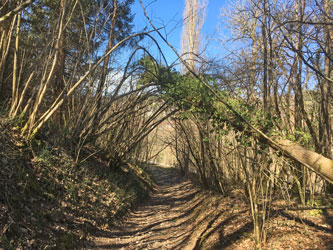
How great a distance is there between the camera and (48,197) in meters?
4.16

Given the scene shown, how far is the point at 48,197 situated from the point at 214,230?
3504 mm

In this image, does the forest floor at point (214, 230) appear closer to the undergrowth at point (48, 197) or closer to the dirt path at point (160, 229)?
the dirt path at point (160, 229)

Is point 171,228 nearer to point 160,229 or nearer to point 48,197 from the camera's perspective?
point 160,229

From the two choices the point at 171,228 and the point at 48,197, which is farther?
the point at 171,228

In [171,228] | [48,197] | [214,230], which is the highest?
[48,197]

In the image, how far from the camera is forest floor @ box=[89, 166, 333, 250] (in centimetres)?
393

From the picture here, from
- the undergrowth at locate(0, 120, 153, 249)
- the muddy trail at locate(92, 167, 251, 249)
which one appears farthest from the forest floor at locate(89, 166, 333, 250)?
the undergrowth at locate(0, 120, 153, 249)

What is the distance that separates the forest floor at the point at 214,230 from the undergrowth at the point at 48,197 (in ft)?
1.34

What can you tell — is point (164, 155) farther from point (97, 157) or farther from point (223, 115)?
point (223, 115)

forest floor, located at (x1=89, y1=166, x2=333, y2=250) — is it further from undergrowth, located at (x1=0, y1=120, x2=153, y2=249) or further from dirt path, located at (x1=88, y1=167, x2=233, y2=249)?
undergrowth, located at (x1=0, y1=120, x2=153, y2=249)

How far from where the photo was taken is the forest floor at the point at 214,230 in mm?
3930

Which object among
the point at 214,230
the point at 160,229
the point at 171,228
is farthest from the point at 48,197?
the point at 214,230

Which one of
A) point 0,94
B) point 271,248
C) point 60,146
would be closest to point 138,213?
point 60,146

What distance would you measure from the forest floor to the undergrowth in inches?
16.0
